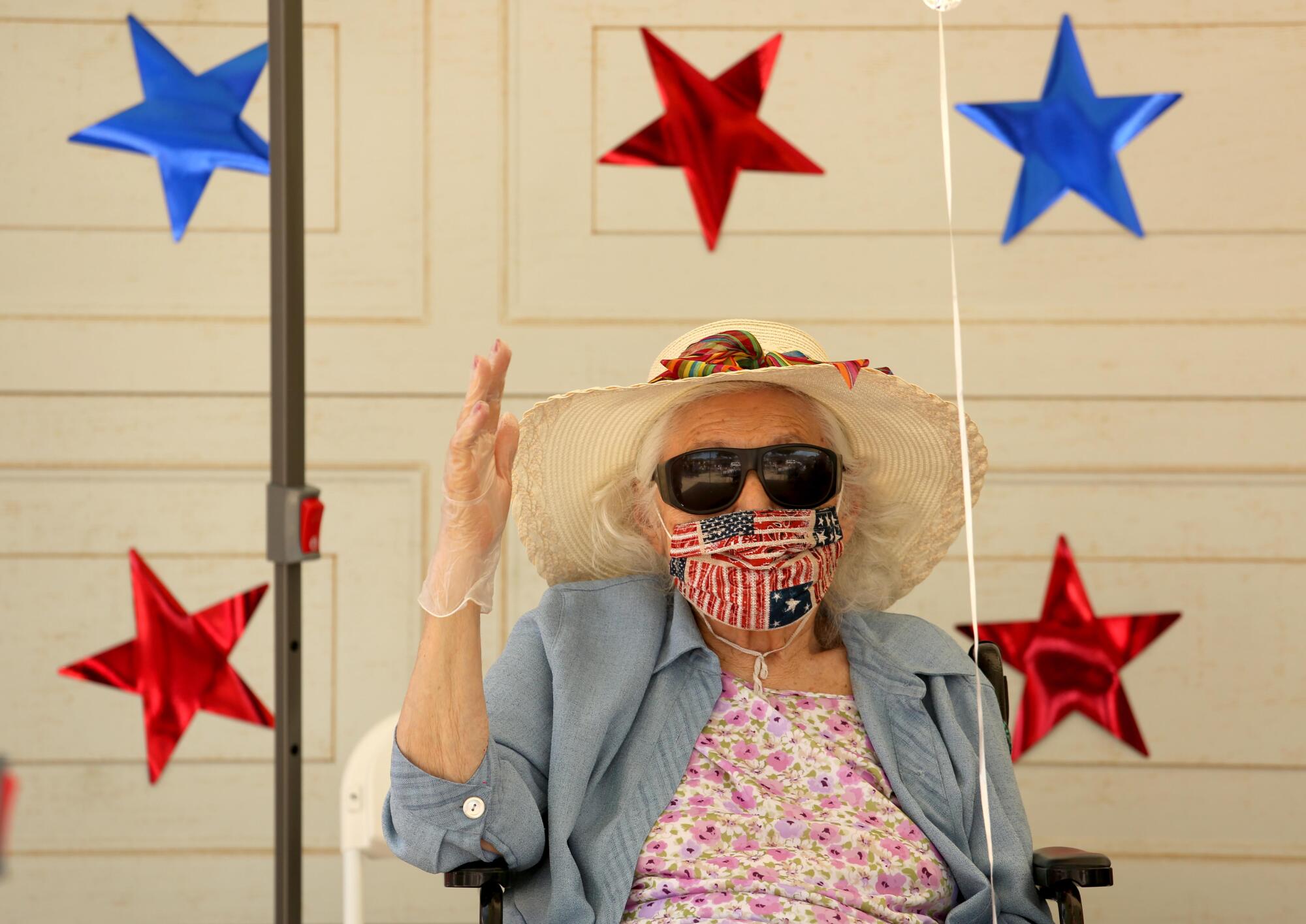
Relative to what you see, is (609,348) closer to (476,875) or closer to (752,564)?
(752,564)

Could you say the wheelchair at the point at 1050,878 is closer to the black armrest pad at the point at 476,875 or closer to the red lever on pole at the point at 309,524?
the black armrest pad at the point at 476,875

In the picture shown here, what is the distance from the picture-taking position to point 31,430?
2693mm

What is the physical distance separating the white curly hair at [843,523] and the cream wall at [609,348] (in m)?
0.80

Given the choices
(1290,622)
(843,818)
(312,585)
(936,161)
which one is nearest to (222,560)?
(312,585)

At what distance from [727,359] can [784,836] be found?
67 cm

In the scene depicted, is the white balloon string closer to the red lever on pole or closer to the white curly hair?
the white curly hair

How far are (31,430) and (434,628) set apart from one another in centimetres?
179

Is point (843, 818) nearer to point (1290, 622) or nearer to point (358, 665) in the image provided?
point (358, 665)

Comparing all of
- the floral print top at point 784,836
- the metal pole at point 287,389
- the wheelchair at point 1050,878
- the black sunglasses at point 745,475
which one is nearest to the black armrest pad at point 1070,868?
the wheelchair at point 1050,878

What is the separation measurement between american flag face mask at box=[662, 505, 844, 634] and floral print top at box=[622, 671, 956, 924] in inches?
5.4

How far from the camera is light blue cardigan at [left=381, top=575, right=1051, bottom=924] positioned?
1472 mm

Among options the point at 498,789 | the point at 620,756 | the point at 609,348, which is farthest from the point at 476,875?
the point at 609,348

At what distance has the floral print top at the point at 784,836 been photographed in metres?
1.50

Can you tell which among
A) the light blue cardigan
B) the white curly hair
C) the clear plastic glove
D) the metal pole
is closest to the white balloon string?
the light blue cardigan
